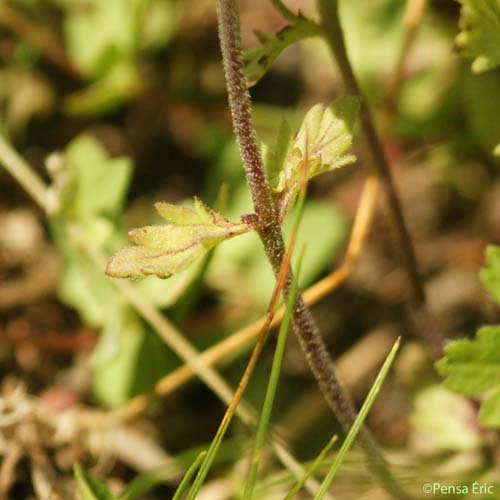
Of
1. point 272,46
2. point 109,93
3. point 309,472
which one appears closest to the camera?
point 309,472

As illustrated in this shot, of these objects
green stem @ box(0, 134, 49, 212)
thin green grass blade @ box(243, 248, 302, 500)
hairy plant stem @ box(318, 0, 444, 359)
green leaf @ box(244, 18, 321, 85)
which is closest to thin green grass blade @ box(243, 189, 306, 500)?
thin green grass blade @ box(243, 248, 302, 500)

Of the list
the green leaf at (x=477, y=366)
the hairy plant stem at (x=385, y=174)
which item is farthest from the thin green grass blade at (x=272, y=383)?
the hairy plant stem at (x=385, y=174)

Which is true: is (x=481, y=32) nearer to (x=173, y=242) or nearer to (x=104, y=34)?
(x=173, y=242)

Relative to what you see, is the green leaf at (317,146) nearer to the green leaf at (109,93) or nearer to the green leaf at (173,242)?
the green leaf at (173,242)

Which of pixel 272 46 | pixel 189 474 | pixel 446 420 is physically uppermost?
pixel 272 46

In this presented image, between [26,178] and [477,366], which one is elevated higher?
[26,178]

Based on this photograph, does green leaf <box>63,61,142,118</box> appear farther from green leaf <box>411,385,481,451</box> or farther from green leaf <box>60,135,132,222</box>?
green leaf <box>411,385,481,451</box>

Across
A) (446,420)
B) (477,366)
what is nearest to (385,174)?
(477,366)
